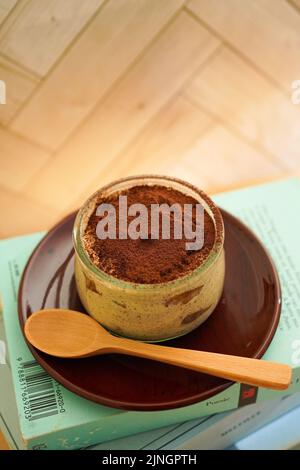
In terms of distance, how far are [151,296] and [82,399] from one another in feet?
0.51

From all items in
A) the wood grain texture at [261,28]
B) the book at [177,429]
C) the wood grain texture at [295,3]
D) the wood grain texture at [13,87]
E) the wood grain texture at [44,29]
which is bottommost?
the book at [177,429]

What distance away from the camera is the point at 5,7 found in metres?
0.75

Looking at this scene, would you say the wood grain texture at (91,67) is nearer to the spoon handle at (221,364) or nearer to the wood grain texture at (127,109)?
the wood grain texture at (127,109)

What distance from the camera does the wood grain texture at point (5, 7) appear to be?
75 centimetres

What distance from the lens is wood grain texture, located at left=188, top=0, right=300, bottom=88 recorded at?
85cm

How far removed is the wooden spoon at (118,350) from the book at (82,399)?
0.16ft

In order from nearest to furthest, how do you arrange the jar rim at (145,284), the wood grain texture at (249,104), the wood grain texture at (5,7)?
the jar rim at (145,284), the wood grain texture at (5,7), the wood grain texture at (249,104)

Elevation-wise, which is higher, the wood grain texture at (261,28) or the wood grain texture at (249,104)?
the wood grain texture at (261,28)

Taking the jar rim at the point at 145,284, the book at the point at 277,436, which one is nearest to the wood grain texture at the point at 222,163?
the jar rim at the point at 145,284

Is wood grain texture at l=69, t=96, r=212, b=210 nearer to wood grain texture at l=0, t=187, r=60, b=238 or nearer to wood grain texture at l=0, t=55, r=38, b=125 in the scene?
wood grain texture at l=0, t=187, r=60, b=238

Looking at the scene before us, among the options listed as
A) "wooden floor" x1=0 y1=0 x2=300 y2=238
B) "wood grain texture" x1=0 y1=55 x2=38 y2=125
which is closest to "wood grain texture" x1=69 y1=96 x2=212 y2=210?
"wooden floor" x1=0 y1=0 x2=300 y2=238

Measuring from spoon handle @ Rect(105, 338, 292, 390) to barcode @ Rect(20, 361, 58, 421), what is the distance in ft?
0.31

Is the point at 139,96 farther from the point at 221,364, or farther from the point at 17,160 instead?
the point at 221,364
